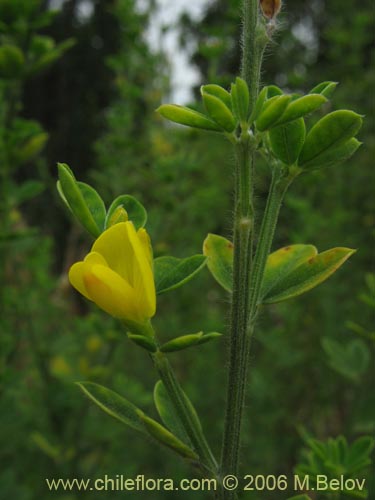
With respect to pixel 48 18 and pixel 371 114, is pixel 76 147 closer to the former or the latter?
pixel 371 114

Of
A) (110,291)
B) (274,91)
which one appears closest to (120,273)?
(110,291)

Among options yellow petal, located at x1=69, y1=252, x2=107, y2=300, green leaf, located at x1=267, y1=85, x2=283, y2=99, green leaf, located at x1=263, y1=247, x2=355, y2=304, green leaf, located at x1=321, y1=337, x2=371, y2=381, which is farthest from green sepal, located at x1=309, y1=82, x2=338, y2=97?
green leaf, located at x1=321, y1=337, x2=371, y2=381

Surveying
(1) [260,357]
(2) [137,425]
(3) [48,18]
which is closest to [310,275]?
(2) [137,425]

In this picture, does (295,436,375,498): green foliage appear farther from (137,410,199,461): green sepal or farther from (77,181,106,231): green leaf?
(77,181,106,231): green leaf

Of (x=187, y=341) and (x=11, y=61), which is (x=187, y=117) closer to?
(x=187, y=341)

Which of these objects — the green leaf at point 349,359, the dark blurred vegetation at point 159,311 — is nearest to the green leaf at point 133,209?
the dark blurred vegetation at point 159,311

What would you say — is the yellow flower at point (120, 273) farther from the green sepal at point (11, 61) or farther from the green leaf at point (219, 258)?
the green sepal at point (11, 61)
